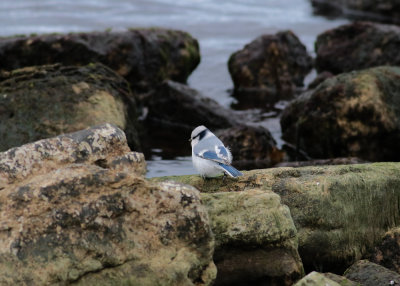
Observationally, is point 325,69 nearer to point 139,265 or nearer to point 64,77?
point 64,77

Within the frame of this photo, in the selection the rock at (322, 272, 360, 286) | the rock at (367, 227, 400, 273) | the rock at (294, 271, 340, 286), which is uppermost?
the rock at (294, 271, 340, 286)

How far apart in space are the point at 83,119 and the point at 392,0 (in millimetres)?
14095

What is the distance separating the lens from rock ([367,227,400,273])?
5.70m

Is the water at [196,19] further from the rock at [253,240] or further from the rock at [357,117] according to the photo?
the rock at [253,240]

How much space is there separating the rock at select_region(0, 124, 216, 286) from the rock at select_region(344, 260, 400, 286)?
129 cm

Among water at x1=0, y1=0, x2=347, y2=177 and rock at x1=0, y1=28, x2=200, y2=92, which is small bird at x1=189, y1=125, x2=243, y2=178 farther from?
water at x1=0, y1=0, x2=347, y2=177

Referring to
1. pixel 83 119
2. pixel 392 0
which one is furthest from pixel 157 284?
pixel 392 0

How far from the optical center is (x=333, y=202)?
603 centimetres

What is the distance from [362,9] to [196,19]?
5479 mm

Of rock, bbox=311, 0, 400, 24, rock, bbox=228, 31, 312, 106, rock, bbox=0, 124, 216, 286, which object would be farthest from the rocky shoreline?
rock, bbox=311, 0, 400, 24

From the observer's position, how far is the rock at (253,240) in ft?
16.7

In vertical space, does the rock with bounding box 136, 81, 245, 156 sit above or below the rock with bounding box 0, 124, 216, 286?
below

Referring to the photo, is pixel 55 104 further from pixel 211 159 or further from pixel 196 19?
pixel 196 19

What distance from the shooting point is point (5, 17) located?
1831cm
